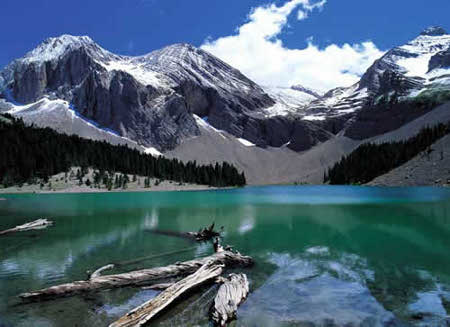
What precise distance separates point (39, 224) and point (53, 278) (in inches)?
867

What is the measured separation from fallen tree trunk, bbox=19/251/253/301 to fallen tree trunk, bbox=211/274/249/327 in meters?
2.72

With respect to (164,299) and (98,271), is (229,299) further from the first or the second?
(98,271)

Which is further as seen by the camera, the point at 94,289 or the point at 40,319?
the point at 94,289

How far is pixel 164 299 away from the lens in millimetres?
12664

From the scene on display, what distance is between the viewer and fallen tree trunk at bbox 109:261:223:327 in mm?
10815

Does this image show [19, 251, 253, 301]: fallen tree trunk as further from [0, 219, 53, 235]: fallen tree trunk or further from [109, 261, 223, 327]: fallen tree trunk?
[0, 219, 53, 235]: fallen tree trunk

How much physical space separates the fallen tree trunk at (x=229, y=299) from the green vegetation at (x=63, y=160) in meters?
138

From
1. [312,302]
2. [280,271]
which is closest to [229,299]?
[312,302]

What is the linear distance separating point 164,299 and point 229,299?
251 cm

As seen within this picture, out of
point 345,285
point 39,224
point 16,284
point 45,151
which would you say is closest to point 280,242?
point 345,285

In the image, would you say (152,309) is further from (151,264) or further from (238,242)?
(238,242)

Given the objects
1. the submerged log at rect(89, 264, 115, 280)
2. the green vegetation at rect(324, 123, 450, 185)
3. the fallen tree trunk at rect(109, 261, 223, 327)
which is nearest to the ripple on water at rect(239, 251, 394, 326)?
the fallen tree trunk at rect(109, 261, 223, 327)

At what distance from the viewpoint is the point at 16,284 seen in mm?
16484

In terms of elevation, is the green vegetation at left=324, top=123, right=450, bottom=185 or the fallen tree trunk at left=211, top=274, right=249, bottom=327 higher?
the green vegetation at left=324, top=123, right=450, bottom=185
